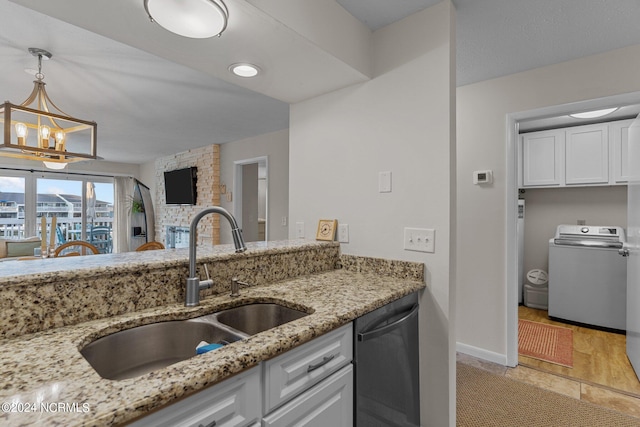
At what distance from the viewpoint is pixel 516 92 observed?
8.12 feet

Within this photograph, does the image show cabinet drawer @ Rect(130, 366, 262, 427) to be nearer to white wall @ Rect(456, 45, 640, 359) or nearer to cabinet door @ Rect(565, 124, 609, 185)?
white wall @ Rect(456, 45, 640, 359)

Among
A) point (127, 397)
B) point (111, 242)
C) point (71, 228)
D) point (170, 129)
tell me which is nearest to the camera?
point (127, 397)

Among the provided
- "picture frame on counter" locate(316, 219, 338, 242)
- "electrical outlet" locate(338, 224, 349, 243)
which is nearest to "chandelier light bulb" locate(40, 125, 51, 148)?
"picture frame on counter" locate(316, 219, 338, 242)

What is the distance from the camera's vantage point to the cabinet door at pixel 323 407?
0.93 m

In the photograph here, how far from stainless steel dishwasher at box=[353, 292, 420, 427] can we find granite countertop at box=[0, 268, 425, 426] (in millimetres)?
102

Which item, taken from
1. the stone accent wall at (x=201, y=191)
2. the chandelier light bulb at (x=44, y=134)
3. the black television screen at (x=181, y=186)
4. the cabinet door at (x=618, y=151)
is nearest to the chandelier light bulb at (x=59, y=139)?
the chandelier light bulb at (x=44, y=134)

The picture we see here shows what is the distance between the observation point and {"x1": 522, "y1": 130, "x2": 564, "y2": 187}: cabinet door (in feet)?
12.2

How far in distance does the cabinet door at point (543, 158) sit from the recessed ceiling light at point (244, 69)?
358 cm

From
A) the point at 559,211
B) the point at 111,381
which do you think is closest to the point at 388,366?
the point at 111,381

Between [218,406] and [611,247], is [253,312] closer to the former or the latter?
[218,406]

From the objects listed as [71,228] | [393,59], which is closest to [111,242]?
[71,228]

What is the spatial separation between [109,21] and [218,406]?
151 centimetres

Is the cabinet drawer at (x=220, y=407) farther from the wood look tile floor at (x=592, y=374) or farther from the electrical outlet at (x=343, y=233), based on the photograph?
the wood look tile floor at (x=592, y=374)

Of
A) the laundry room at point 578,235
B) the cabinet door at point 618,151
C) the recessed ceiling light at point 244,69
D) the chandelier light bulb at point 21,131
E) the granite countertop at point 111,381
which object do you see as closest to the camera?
the granite countertop at point 111,381
